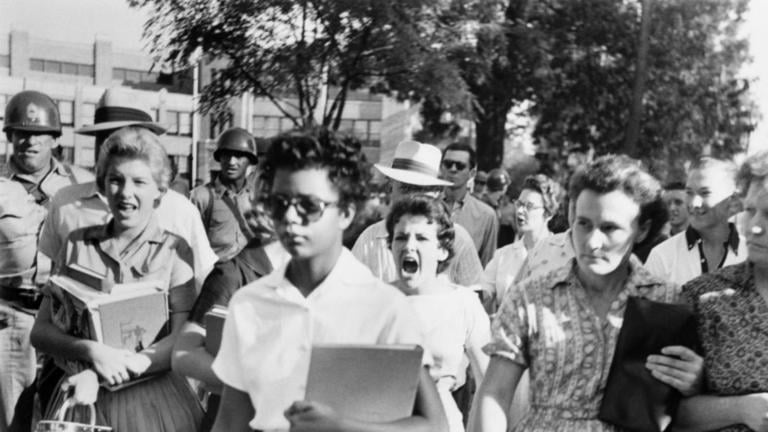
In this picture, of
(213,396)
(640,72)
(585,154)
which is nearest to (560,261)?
(213,396)

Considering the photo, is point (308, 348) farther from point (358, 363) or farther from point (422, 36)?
point (422, 36)

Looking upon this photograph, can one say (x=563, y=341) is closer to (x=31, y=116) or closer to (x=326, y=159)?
(x=326, y=159)

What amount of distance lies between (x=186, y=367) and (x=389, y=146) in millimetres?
68556

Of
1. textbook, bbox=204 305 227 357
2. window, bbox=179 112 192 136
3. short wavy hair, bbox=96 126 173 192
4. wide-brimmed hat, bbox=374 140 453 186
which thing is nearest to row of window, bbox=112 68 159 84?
window, bbox=179 112 192 136

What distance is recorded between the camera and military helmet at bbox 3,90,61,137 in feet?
19.8

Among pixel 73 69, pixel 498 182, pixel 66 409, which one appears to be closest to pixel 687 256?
pixel 66 409

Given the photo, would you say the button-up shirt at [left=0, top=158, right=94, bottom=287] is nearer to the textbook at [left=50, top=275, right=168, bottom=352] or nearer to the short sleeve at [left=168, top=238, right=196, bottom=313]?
the short sleeve at [left=168, top=238, right=196, bottom=313]

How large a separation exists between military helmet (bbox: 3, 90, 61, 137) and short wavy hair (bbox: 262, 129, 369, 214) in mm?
3686

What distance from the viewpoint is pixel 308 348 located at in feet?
8.53

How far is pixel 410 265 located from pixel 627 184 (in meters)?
1.56

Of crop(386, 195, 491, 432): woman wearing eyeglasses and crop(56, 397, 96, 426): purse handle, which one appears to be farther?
crop(386, 195, 491, 432): woman wearing eyeglasses

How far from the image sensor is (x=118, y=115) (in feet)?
19.8

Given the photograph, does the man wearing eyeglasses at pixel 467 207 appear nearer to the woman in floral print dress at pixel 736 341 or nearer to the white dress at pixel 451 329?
the white dress at pixel 451 329

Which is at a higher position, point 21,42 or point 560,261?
point 21,42
